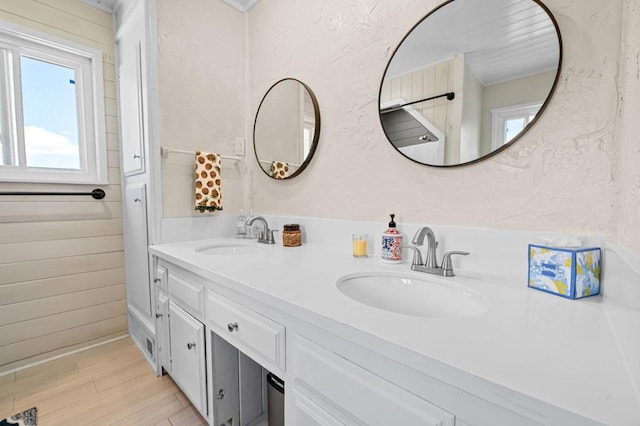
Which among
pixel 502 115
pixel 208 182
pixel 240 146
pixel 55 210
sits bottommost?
pixel 55 210

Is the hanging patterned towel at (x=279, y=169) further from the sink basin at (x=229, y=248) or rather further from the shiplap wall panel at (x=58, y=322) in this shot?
the shiplap wall panel at (x=58, y=322)

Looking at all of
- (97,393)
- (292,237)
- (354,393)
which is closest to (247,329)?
(354,393)

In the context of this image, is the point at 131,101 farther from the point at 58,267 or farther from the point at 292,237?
the point at 292,237

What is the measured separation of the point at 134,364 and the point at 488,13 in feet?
8.17

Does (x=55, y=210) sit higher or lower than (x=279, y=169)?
lower

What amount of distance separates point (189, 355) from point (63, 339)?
126 cm

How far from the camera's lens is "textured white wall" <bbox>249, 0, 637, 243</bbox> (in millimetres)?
755

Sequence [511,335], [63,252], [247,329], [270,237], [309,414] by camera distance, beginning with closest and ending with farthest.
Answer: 1. [511,335]
2. [309,414]
3. [247,329]
4. [270,237]
5. [63,252]

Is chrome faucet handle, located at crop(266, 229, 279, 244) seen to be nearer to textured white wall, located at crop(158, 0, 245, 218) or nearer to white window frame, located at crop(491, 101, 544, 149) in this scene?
textured white wall, located at crop(158, 0, 245, 218)

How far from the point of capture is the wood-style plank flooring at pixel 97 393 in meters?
1.33

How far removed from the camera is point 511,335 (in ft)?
1.69

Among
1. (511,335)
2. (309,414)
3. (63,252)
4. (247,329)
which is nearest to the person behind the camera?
(511,335)

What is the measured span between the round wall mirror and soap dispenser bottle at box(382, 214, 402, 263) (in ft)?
2.17

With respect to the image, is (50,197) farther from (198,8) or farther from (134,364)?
(198,8)
